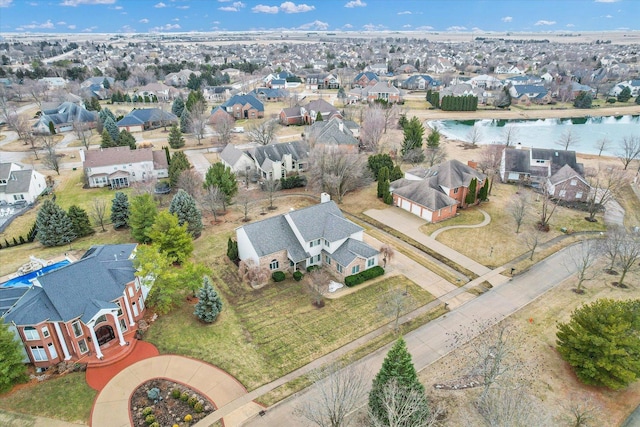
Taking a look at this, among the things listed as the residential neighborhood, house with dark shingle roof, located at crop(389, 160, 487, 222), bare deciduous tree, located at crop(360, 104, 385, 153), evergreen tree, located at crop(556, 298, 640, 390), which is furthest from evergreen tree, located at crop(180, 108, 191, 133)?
evergreen tree, located at crop(556, 298, 640, 390)

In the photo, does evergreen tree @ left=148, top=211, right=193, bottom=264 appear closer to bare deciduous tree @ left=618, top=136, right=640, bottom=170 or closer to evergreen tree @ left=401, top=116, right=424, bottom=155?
evergreen tree @ left=401, top=116, right=424, bottom=155

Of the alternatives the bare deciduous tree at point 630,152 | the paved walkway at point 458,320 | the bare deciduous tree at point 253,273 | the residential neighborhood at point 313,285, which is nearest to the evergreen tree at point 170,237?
the residential neighborhood at point 313,285

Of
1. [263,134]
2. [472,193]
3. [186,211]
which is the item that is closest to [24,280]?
[186,211]

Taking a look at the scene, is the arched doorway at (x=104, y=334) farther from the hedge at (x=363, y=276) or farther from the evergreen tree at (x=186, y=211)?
the hedge at (x=363, y=276)

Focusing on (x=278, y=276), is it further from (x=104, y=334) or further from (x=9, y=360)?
(x=9, y=360)

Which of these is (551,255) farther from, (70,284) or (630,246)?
(70,284)
